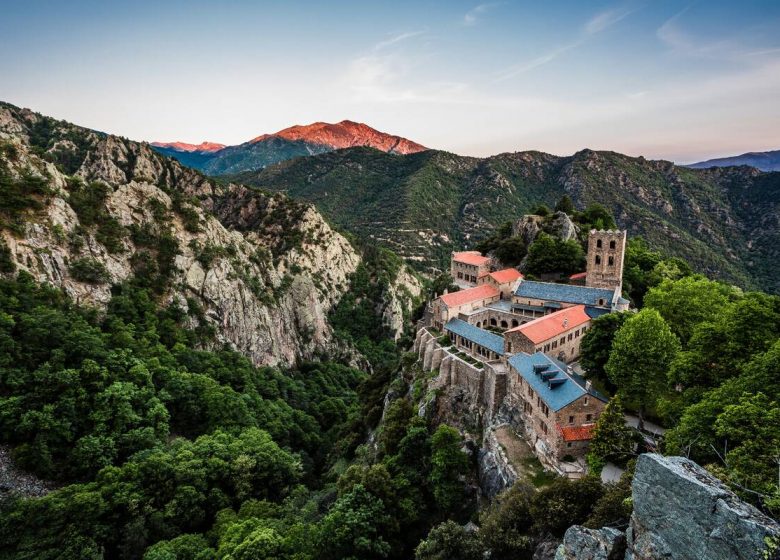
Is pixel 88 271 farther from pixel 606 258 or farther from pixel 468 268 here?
pixel 606 258

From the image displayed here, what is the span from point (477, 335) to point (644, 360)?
54.0ft

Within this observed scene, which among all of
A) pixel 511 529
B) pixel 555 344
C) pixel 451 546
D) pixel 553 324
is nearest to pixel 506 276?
pixel 553 324

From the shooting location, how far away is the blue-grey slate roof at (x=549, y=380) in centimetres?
2844

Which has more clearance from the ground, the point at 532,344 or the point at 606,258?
the point at 606,258

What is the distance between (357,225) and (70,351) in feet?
479

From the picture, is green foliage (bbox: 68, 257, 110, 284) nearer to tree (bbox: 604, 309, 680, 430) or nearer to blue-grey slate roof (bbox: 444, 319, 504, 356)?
blue-grey slate roof (bbox: 444, 319, 504, 356)

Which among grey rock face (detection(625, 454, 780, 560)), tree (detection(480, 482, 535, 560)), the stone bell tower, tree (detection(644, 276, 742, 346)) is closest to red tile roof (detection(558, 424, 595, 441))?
tree (detection(480, 482, 535, 560))

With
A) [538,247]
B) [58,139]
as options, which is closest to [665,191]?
[538,247]

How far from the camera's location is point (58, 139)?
397 ft

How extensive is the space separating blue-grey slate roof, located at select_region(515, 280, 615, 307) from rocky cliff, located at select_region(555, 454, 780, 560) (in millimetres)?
35432

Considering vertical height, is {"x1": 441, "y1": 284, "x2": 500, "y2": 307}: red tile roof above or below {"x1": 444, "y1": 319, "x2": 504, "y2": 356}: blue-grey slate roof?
above

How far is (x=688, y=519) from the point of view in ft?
38.0

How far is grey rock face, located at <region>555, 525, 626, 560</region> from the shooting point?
14875mm

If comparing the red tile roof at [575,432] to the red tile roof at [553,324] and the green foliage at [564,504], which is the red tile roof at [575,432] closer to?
the green foliage at [564,504]
